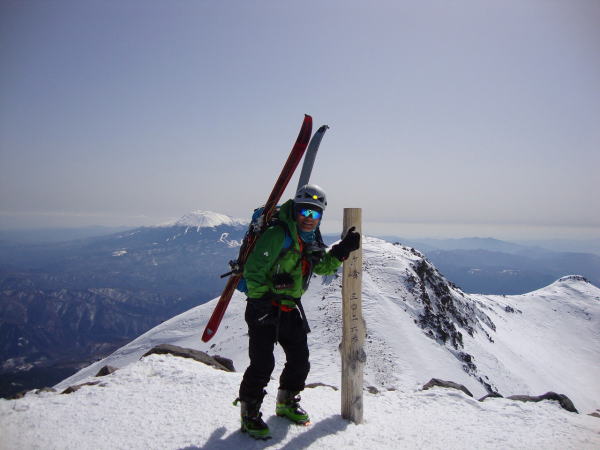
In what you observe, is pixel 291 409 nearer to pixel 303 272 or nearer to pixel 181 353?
pixel 303 272

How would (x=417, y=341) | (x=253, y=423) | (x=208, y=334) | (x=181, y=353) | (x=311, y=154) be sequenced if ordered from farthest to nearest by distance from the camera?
(x=417, y=341)
(x=181, y=353)
(x=311, y=154)
(x=208, y=334)
(x=253, y=423)

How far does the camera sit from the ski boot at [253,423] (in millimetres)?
4750

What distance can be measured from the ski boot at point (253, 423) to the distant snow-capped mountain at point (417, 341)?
8.77m

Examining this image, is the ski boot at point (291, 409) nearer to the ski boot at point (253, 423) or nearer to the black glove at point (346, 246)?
the ski boot at point (253, 423)

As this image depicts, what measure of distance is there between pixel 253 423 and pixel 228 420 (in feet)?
2.32

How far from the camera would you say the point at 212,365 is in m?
8.96

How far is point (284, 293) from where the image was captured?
197 inches

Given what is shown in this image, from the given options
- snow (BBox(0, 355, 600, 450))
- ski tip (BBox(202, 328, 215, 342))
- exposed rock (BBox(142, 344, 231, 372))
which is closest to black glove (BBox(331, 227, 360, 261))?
snow (BBox(0, 355, 600, 450))

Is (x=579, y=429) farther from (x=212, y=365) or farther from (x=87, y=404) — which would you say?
(x=87, y=404)

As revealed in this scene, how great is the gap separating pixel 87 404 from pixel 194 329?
34.2 m

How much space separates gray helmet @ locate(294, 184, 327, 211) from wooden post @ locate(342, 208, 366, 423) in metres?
0.74

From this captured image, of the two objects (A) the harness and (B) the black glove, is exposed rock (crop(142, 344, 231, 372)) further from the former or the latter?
(B) the black glove

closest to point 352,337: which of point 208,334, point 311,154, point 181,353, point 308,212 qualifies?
point 308,212

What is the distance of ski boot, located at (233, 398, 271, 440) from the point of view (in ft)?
15.6
